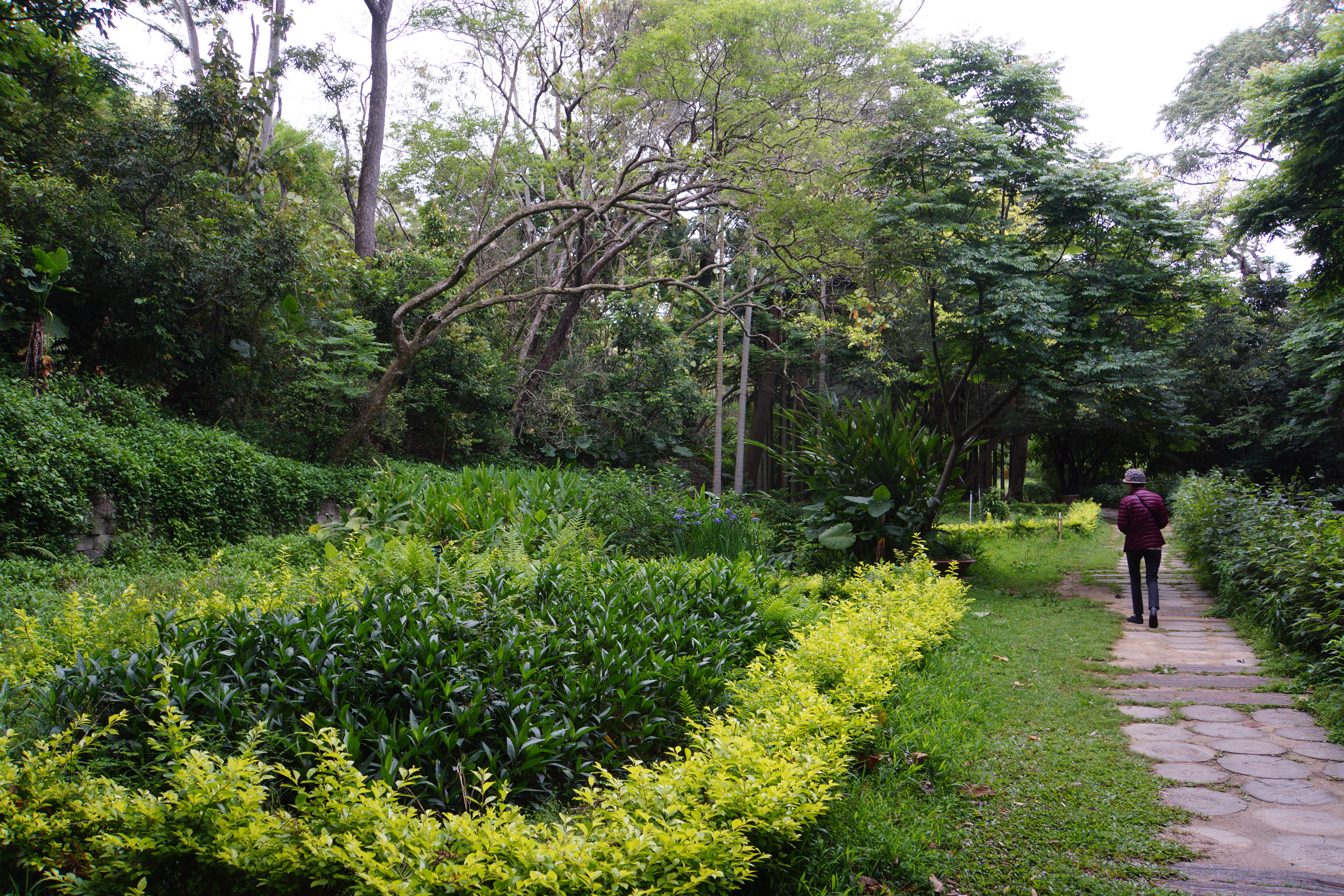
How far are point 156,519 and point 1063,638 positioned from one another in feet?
26.5

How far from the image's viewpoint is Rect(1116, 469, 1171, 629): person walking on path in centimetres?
653

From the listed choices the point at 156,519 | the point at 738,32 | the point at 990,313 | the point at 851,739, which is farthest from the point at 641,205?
the point at 851,739

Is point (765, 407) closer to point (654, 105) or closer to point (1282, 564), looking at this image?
point (654, 105)

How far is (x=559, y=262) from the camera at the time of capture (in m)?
17.2

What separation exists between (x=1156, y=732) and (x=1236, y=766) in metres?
0.47

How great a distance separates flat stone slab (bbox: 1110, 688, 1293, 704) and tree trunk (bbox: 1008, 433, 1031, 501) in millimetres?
18588

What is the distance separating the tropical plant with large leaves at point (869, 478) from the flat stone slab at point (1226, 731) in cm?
338

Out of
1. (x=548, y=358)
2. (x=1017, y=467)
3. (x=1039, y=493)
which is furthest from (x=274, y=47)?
(x=1039, y=493)

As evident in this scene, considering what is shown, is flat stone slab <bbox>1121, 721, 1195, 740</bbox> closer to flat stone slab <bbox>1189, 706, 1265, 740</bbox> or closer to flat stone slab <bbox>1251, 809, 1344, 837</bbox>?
flat stone slab <bbox>1189, 706, 1265, 740</bbox>

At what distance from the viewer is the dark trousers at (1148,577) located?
21.0 ft

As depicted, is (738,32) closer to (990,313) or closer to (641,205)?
(641,205)

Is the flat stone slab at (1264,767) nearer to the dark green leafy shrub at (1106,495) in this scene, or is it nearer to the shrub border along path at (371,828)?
the shrub border along path at (371,828)

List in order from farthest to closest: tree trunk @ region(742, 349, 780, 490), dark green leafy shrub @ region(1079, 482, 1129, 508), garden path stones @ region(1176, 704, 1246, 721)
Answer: dark green leafy shrub @ region(1079, 482, 1129, 508)
tree trunk @ region(742, 349, 780, 490)
garden path stones @ region(1176, 704, 1246, 721)

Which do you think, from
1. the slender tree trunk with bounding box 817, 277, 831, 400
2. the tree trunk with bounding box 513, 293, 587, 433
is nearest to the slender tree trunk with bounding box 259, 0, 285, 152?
the tree trunk with bounding box 513, 293, 587, 433
